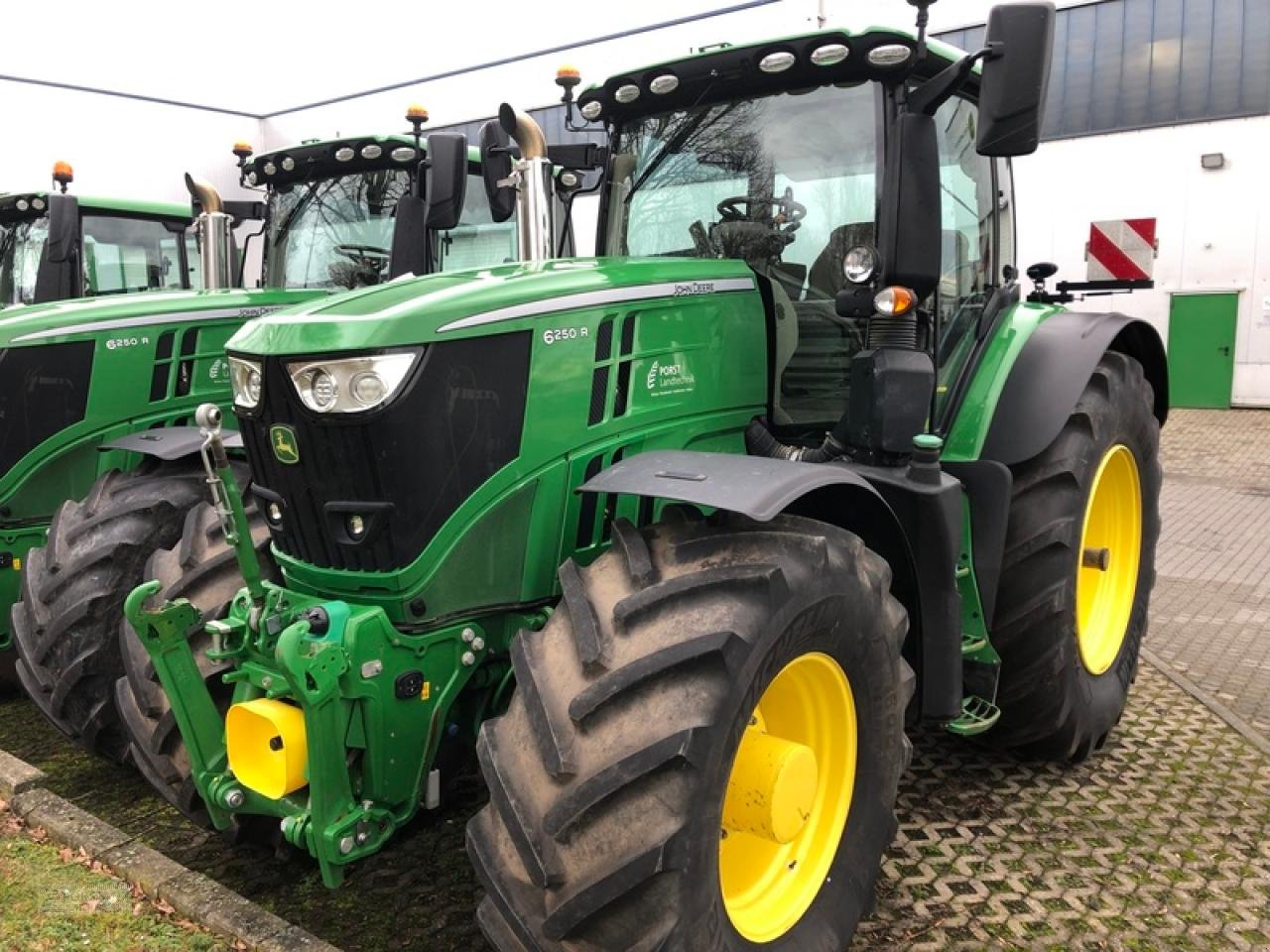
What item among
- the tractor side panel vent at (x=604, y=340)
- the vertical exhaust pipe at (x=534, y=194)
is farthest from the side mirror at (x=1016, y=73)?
the vertical exhaust pipe at (x=534, y=194)

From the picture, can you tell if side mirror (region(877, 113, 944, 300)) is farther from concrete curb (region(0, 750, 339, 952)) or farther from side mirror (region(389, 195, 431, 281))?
side mirror (region(389, 195, 431, 281))

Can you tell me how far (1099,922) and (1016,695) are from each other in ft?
3.03

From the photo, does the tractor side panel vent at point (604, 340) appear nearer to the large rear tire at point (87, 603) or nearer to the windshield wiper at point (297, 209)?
the large rear tire at point (87, 603)

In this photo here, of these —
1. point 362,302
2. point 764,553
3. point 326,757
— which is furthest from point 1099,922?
point 362,302

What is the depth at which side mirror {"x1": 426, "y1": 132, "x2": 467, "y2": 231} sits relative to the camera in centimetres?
430

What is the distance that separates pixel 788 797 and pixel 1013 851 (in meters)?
1.32

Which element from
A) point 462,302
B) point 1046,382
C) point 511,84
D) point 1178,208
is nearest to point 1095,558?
point 1046,382

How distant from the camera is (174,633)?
2.75 meters

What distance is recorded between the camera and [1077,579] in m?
3.84

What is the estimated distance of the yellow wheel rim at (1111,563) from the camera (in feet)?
14.3

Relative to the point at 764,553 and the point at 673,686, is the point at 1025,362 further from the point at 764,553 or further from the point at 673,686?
the point at 673,686

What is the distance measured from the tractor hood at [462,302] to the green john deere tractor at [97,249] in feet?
15.9

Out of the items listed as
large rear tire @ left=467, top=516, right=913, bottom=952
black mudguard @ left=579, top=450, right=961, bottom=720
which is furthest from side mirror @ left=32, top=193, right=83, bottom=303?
large rear tire @ left=467, top=516, right=913, bottom=952

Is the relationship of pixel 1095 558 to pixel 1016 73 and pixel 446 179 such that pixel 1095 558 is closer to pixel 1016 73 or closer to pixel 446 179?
pixel 1016 73
